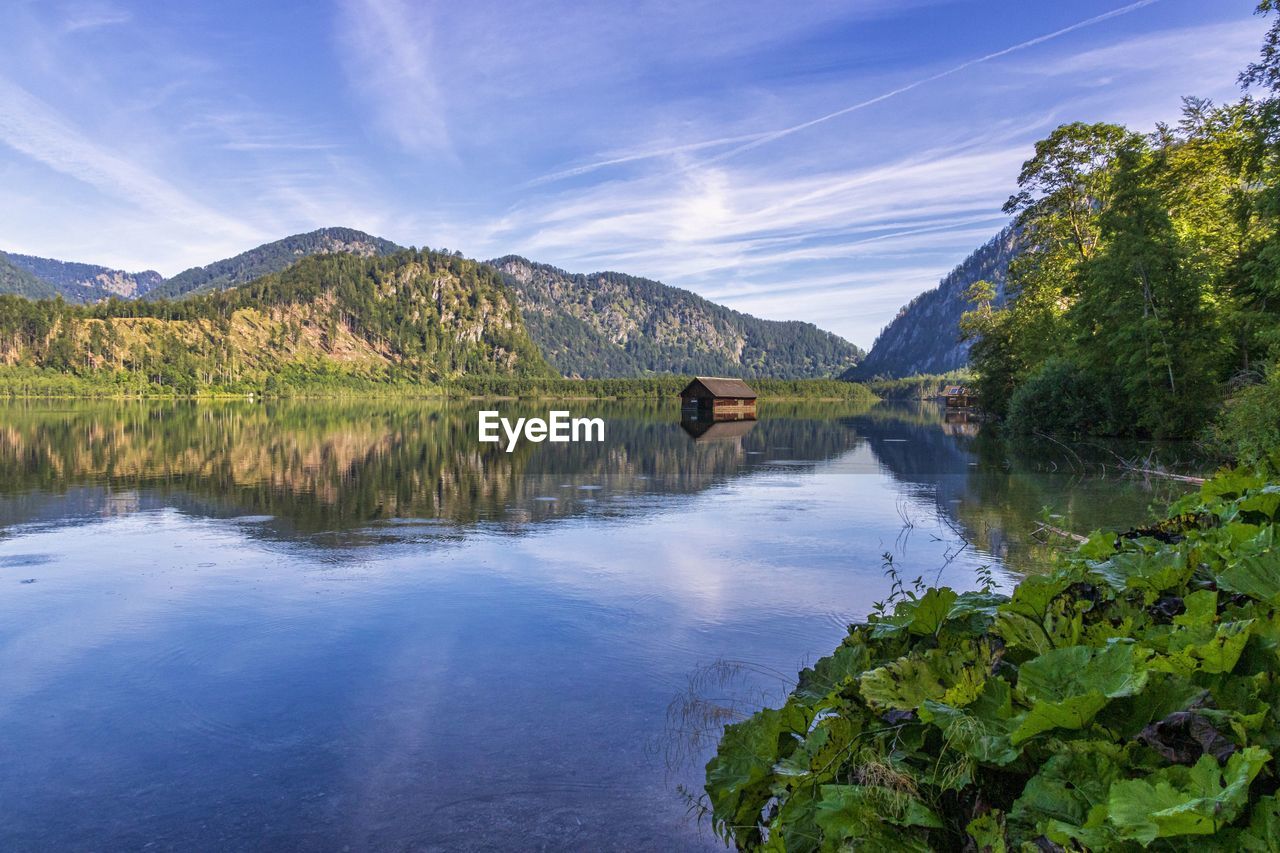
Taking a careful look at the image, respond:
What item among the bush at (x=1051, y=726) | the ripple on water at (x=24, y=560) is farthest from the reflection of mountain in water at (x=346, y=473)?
the bush at (x=1051, y=726)

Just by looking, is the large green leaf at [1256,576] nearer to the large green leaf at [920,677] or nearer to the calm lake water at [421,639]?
the large green leaf at [920,677]

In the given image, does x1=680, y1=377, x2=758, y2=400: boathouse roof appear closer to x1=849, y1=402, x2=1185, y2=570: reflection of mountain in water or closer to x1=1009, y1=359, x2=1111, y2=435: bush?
x1=1009, y1=359, x2=1111, y2=435: bush

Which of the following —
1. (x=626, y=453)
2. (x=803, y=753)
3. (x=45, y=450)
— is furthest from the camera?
(x=626, y=453)

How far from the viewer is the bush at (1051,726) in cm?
206

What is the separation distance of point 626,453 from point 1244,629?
35.2 metres

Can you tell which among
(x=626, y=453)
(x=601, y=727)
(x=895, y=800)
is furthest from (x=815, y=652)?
(x=626, y=453)

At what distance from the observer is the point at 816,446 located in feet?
140

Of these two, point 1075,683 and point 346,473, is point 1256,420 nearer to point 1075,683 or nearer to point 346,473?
point 1075,683

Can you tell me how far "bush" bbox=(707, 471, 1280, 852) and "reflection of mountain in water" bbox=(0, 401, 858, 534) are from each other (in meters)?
15.2

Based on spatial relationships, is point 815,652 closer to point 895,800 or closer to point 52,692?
point 895,800

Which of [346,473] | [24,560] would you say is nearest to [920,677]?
[24,560]

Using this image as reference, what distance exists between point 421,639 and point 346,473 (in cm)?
1934

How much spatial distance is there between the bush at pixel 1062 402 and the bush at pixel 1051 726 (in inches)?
1654

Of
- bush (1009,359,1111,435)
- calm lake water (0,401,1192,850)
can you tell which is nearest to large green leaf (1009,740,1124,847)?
calm lake water (0,401,1192,850)
